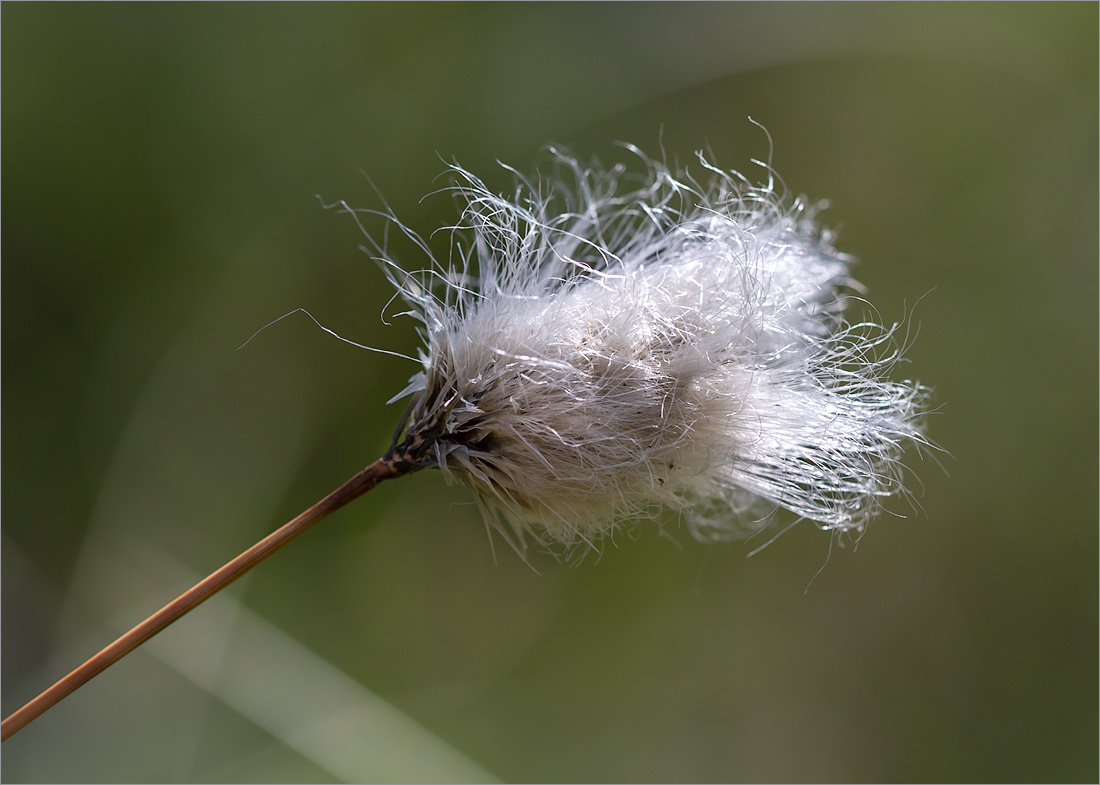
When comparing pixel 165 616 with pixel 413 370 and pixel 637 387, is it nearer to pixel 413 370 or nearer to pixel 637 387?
pixel 637 387

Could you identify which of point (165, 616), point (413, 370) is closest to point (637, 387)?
point (165, 616)

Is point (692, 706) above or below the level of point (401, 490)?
below

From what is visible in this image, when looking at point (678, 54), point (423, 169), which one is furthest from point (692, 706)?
point (678, 54)

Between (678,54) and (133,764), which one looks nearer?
(133,764)

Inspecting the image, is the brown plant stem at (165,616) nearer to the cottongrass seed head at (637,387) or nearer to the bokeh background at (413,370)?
the cottongrass seed head at (637,387)

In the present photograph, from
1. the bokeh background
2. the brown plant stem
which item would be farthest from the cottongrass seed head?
the bokeh background

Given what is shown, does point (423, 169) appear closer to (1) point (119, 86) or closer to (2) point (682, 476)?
(1) point (119, 86)
